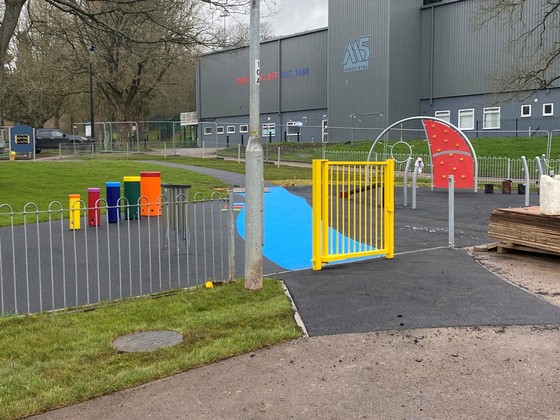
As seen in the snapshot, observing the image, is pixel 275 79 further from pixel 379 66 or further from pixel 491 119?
pixel 491 119

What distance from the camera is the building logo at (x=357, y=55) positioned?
128 ft

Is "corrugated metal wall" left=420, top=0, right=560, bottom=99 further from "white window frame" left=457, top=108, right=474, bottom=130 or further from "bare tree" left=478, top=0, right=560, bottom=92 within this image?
"white window frame" left=457, top=108, right=474, bottom=130

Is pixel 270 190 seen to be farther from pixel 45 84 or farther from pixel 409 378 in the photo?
pixel 45 84

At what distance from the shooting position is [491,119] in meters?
37.1

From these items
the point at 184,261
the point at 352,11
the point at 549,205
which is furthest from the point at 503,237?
the point at 352,11

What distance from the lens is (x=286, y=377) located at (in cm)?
469

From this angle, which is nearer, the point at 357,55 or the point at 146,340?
the point at 146,340

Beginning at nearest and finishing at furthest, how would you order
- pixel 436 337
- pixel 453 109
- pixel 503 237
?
pixel 436 337 < pixel 503 237 < pixel 453 109

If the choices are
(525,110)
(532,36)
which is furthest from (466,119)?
(532,36)

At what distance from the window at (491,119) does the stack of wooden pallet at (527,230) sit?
29.5 metres

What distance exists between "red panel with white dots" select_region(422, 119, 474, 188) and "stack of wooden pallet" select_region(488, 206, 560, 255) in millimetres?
11514

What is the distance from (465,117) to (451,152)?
723 inches

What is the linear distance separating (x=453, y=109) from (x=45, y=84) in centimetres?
2900

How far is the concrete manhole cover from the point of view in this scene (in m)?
5.38
